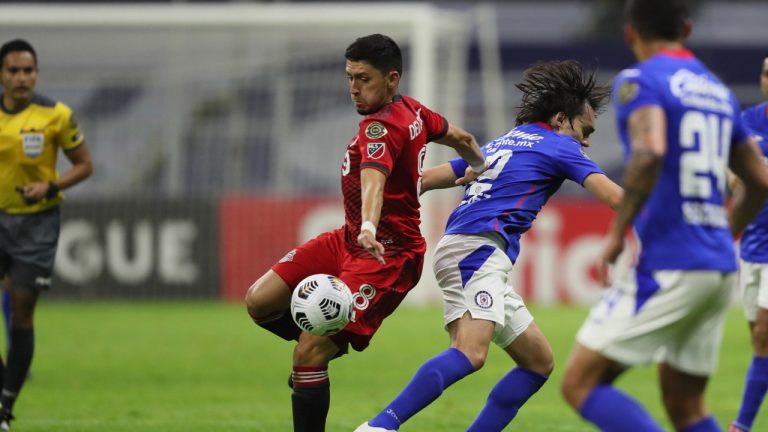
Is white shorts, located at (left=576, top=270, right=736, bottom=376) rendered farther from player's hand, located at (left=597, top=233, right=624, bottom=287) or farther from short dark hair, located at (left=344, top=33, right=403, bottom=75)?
short dark hair, located at (left=344, top=33, right=403, bottom=75)

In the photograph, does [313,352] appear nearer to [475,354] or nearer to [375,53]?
[475,354]

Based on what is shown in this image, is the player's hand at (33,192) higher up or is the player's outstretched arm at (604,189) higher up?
the player's outstretched arm at (604,189)

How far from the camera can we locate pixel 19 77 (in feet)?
29.4

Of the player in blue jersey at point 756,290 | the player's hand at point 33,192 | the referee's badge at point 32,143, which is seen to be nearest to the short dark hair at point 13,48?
the referee's badge at point 32,143

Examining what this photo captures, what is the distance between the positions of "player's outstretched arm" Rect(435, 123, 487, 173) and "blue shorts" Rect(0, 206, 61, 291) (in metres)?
3.33

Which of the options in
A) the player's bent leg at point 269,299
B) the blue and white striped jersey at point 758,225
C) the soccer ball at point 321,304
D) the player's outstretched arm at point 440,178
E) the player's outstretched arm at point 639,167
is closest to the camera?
the player's outstretched arm at point 639,167

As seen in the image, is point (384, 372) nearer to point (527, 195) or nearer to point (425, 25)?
point (527, 195)

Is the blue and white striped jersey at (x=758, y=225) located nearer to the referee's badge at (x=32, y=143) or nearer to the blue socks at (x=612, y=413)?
the blue socks at (x=612, y=413)

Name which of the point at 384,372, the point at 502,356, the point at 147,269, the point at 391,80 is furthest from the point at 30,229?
the point at 147,269

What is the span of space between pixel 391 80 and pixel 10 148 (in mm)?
3723

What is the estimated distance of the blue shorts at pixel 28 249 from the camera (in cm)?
872

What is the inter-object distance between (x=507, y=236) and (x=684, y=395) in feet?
6.24

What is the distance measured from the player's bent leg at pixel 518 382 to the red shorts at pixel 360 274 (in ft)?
2.29

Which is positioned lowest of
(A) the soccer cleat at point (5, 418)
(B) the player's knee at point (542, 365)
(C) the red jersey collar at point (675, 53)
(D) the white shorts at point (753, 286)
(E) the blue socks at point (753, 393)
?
(A) the soccer cleat at point (5, 418)
